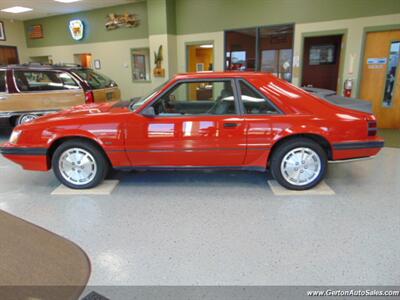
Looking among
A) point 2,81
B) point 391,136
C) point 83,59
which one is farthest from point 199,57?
point 391,136

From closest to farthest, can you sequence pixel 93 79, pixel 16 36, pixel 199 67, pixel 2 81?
pixel 2 81
pixel 93 79
pixel 199 67
pixel 16 36

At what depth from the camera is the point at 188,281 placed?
1801mm

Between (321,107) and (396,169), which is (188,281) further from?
(396,169)

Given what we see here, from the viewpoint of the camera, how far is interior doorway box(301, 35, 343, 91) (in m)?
7.96

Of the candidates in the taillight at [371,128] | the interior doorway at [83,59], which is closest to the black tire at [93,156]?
the taillight at [371,128]

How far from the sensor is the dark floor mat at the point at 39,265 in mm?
1744

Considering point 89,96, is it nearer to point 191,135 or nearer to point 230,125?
point 191,135

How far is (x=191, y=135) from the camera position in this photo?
291 centimetres

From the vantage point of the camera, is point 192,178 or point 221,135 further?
point 192,178

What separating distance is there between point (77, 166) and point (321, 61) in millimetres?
7635

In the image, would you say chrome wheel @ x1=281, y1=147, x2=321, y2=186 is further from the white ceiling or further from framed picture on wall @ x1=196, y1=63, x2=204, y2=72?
the white ceiling

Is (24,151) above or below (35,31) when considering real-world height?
below

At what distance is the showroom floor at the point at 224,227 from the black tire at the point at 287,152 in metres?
0.18

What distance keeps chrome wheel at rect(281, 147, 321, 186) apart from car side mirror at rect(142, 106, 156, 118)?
1.49 m
